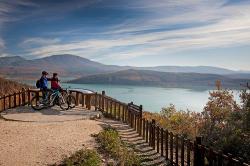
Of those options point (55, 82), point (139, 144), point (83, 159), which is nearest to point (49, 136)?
point (139, 144)

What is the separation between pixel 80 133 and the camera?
16.4 meters

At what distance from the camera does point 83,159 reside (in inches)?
461

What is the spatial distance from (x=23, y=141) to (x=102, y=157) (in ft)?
12.8

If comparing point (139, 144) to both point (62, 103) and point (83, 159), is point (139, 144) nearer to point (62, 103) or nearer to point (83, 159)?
point (83, 159)

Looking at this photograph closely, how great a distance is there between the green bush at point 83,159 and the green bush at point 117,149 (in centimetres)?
73

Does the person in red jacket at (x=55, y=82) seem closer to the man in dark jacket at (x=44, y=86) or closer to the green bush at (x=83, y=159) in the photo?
the man in dark jacket at (x=44, y=86)

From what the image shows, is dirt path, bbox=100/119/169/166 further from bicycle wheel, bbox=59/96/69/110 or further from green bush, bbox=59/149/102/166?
bicycle wheel, bbox=59/96/69/110

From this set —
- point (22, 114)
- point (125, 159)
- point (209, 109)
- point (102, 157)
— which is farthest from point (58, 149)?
point (209, 109)

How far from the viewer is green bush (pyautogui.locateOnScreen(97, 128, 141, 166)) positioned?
39.9 feet

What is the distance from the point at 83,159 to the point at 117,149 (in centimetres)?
192

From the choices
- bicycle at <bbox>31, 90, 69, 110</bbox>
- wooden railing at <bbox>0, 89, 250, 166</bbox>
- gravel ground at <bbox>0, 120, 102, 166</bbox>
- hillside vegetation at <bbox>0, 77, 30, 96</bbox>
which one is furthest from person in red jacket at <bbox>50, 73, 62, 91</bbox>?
hillside vegetation at <bbox>0, 77, 30, 96</bbox>

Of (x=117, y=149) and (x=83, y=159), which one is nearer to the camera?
(x=83, y=159)

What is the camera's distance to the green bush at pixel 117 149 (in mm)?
12148

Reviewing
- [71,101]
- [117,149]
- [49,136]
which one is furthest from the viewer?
[71,101]
